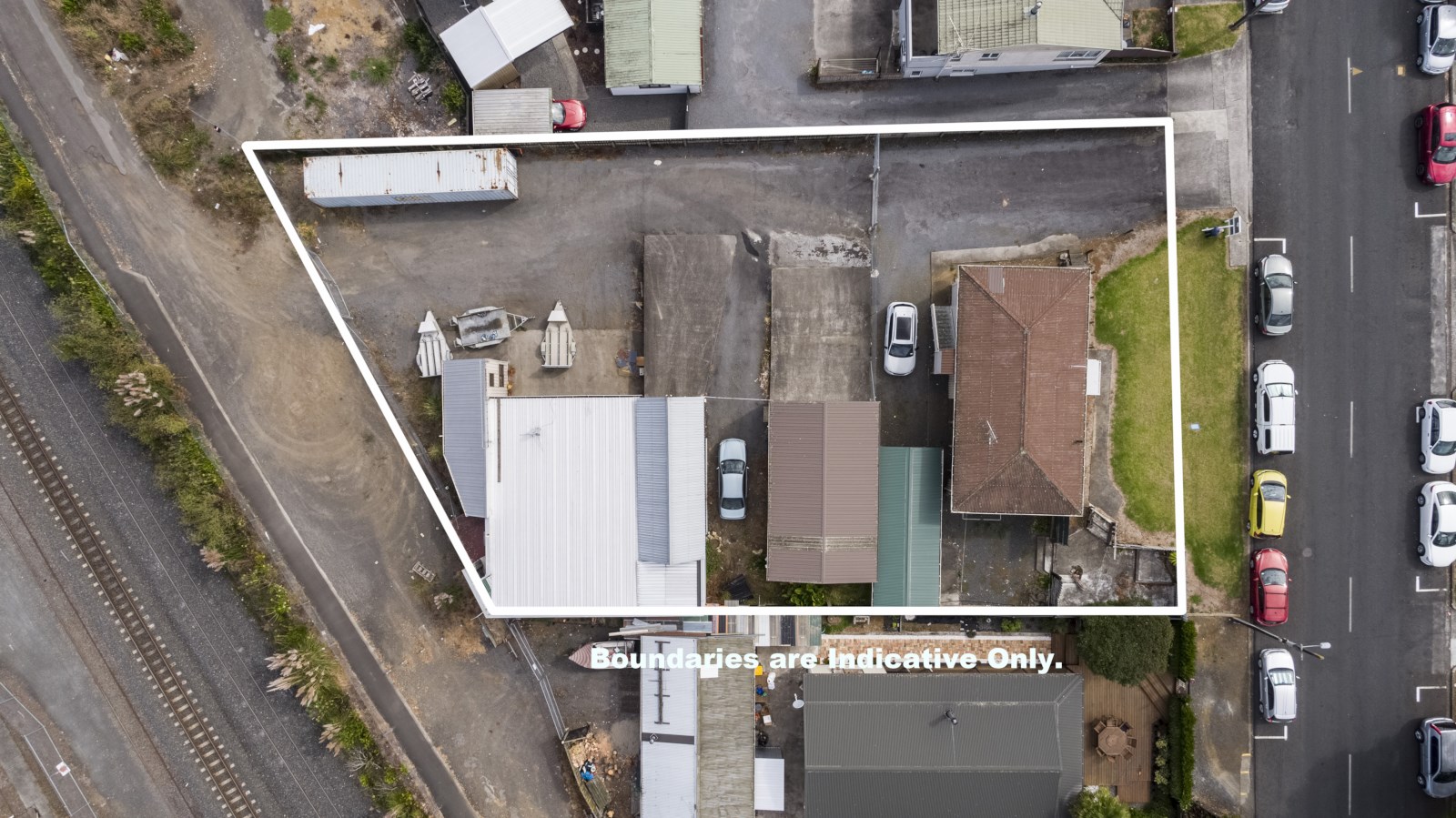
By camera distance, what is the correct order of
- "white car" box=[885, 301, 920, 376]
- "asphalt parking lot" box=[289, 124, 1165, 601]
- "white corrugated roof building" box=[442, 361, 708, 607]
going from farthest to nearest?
"asphalt parking lot" box=[289, 124, 1165, 601] < "white car" box=[885, 301, 920, 376] < "white corrugated roof building" box=[442, 361, 708, 607]

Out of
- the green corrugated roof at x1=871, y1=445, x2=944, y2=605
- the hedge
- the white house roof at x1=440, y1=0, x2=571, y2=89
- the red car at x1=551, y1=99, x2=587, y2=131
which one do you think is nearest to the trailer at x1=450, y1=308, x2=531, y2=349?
the red car at x1=551, y1=99, x2=587, y2=131

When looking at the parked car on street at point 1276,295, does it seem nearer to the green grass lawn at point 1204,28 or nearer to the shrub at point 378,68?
the green grass lawn at point 1204,28

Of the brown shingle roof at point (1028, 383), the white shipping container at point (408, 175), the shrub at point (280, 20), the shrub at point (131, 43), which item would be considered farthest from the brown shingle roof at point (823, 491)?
the shrub at point (131, 43)

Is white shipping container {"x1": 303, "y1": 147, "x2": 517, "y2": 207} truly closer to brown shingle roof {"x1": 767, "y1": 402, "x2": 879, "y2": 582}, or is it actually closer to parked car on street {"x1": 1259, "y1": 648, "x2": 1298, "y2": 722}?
brown shingle roof {"x1": 767, "y1": 402, "x2": 879, "y2": 582}

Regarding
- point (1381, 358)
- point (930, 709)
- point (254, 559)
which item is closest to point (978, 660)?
point (930, 709)

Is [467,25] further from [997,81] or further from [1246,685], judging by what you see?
[1246,685]

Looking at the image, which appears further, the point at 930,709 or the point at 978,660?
the point at 978,660

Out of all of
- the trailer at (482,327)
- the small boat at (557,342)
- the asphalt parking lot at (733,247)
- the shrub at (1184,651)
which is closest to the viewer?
the shrub at (1184,651)
